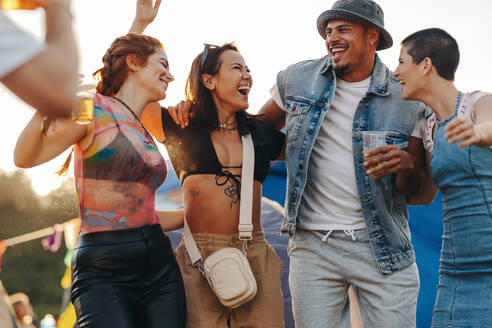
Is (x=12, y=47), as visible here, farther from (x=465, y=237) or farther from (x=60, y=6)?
(x=465, y=237)

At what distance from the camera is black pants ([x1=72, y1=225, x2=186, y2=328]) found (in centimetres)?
250

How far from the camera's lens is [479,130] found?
2.35m

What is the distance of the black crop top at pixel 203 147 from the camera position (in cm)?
329

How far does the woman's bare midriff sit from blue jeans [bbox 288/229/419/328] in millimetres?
487

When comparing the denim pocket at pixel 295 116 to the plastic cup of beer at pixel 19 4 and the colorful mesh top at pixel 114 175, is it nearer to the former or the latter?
the colorful mesh top at pixel 114 175

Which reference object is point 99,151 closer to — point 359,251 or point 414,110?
point 359,251

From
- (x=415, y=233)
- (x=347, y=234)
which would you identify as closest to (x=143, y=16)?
(x=347, y=234)

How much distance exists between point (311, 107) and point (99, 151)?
54.4 inches

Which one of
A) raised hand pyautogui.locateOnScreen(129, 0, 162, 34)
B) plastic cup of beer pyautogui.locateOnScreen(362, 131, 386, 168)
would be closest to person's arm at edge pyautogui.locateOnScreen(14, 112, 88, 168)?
raised hand pyautogui.locateOnScreen(129, 0, 162, 34)

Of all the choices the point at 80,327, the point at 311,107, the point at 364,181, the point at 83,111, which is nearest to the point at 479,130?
the point at 364,181

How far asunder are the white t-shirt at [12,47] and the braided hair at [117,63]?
190 cm

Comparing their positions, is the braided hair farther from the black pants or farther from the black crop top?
the black pants

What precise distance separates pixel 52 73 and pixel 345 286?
2489 mm

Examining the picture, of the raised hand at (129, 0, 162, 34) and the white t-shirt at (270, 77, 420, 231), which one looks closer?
the white t-shirt at (270, 77, 420, 231)
